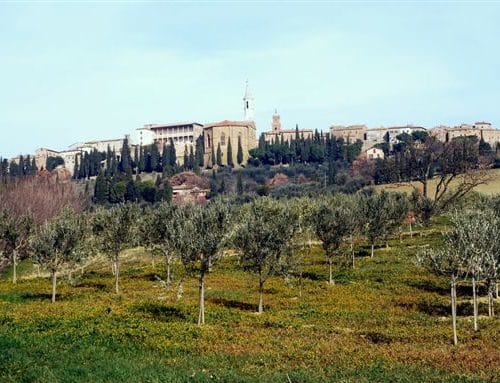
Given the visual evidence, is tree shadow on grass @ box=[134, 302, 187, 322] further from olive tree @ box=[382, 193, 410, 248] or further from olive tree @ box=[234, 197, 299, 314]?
olive tree @ box=[382, 193, 410, 248]

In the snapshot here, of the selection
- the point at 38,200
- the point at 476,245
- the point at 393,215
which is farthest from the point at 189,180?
the point at 476,245

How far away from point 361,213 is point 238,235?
24.5 m

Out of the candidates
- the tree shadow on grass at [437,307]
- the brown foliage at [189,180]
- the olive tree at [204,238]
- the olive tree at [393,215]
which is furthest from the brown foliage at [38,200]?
the tree shadow on grass at [437,307]

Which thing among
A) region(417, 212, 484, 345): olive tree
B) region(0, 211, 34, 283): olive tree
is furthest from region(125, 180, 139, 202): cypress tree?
region(417, 212, 484, 345): olive tree

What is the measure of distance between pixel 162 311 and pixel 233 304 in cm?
619

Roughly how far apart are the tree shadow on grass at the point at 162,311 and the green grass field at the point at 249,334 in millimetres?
72

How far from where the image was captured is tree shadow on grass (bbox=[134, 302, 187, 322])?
3158 cm

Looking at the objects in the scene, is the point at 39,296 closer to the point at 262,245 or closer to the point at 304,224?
the point at 262,245

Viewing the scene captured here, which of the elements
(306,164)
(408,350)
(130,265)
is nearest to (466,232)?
(408,350)

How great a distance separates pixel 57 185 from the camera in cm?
11656

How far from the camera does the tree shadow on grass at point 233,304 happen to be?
3612 centimetres

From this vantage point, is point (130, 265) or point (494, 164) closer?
point (130, 265)

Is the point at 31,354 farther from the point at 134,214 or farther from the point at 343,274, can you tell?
the point at 343,274

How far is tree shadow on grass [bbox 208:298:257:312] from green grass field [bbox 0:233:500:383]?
0.11 metres
